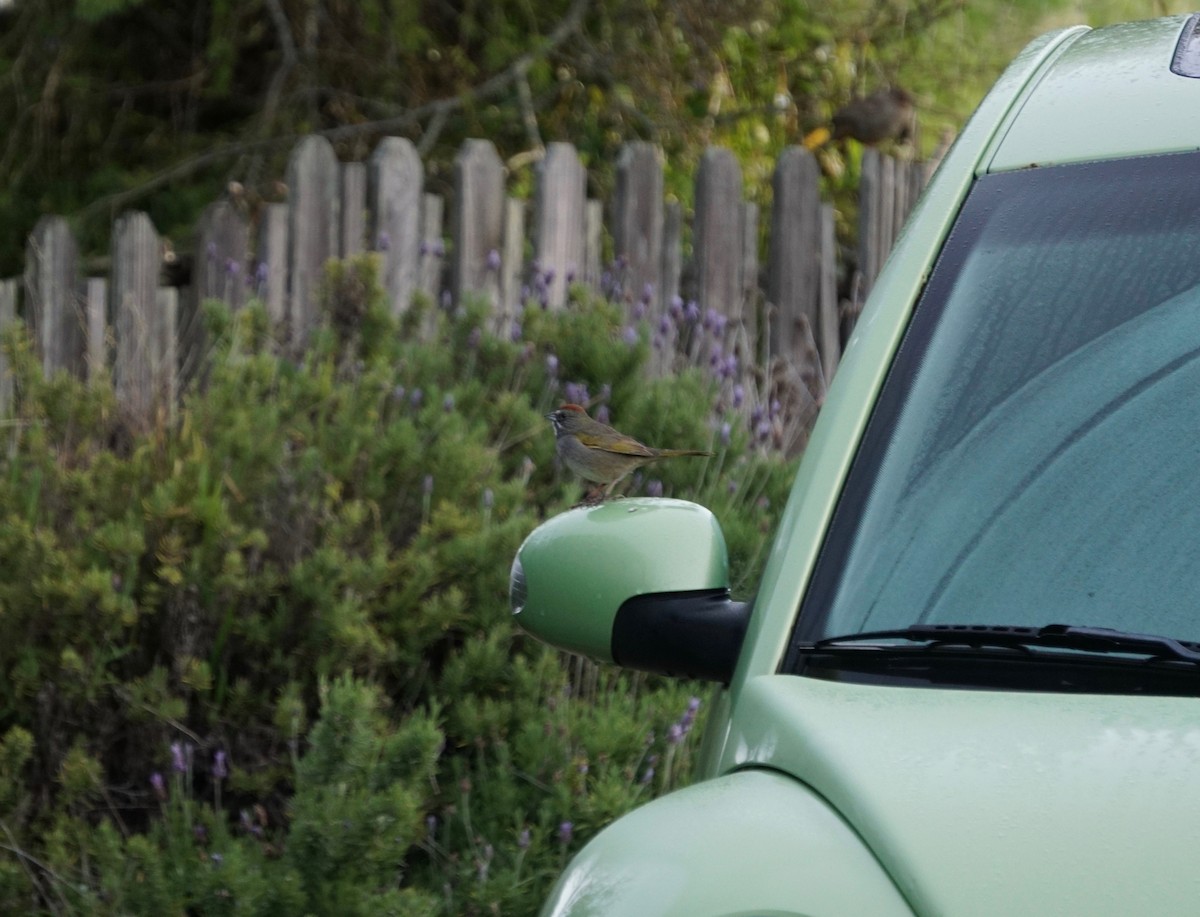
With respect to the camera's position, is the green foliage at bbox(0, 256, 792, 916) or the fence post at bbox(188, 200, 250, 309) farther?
the fence post at bbox(188, 200, 250, 309)

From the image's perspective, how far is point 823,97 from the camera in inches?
377

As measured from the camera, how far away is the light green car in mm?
1561

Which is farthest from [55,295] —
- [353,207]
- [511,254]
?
[511,254]

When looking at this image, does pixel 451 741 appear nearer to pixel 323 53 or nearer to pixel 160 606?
pixel 160 606

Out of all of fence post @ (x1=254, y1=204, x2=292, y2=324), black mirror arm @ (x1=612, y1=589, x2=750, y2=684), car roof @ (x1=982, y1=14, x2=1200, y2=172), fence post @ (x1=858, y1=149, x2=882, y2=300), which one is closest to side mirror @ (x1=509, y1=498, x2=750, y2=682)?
black mirror arm @ (x1=612, y1=589, x2=750, y2=684)

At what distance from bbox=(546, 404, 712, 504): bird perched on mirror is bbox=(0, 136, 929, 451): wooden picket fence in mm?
1469

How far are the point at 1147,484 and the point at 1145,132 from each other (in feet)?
1.72

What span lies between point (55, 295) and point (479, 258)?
1.56 metres

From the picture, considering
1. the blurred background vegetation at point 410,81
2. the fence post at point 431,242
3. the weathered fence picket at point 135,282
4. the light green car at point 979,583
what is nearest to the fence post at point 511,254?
the fence post at point 431,242

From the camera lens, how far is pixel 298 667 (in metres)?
4.24

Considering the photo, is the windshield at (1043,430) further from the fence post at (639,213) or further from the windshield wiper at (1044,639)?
the fence post at (639,213)

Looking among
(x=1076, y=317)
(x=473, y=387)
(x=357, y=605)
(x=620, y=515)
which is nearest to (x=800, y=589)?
(x=620, y=515)

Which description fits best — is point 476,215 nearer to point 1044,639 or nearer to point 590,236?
point 590,236

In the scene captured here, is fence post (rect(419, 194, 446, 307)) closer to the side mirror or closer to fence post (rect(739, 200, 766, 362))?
fence post (rect(739, 200, 766, 362))
